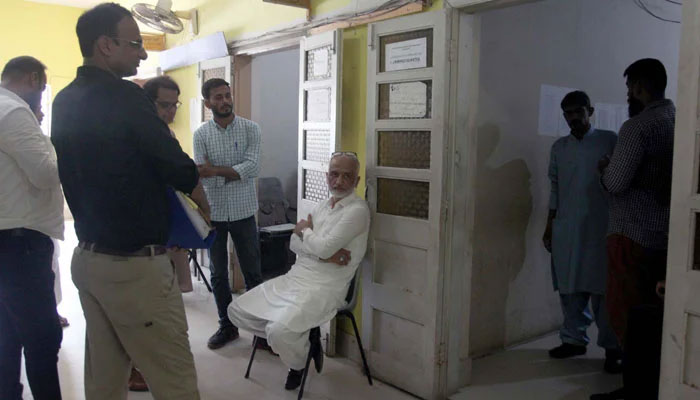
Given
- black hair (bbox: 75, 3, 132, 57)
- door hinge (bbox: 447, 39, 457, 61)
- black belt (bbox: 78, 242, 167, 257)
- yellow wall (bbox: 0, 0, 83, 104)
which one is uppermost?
yellow wall (bbox: 0, 0, 83, 104)

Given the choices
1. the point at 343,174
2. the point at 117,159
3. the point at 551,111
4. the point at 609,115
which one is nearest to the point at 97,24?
the point at 117,159

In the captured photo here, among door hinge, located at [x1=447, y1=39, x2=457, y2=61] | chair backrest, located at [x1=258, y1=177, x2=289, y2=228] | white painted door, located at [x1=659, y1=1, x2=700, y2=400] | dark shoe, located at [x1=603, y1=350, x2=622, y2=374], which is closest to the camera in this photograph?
white painted door, located at [x1=659, y1=1, x2=700, y2=400]

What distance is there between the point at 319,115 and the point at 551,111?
4.83 feet

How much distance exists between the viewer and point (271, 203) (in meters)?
5.26

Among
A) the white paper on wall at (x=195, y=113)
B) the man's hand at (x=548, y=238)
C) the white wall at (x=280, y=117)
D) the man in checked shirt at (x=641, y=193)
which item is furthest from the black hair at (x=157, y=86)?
the white wall at (x=280, y=117)

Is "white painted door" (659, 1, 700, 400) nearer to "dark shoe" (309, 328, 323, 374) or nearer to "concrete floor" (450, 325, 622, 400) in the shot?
"concrete floor" (450, 325, 622, 400)

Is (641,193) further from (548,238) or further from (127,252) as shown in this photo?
(127,252)

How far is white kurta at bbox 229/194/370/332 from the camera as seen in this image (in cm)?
270

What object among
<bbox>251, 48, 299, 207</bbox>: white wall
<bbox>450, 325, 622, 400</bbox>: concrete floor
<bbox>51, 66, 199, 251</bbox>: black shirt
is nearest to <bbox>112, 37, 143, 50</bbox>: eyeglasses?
<bbox>51, 66, 199, 251</bbox>: black shirt

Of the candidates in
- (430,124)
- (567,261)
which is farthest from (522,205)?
(430,124)

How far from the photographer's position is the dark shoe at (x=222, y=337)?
343 cm

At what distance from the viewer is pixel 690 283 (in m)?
1.85

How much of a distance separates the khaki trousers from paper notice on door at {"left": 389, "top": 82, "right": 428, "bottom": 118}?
1.43 metres

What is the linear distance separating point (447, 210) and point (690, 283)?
41.9 inches
